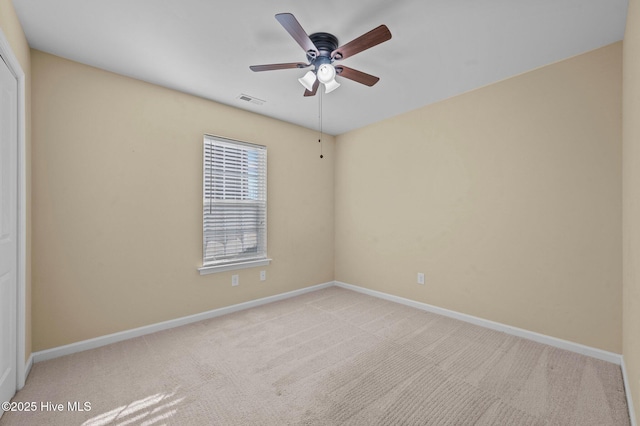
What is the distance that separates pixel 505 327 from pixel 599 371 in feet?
2.36

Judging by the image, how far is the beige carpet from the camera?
164 cm

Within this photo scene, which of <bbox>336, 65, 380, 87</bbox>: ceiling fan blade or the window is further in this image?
the window

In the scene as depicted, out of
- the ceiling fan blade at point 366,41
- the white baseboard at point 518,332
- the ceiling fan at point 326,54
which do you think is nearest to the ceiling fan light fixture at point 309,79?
the ceiling fan at point 326,54

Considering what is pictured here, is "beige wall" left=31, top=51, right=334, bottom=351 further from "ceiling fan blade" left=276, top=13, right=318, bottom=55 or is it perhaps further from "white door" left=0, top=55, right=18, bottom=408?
"ceiling fan blade" left=276, top=13, right=318, bottom=55

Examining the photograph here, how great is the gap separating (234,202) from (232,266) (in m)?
0.79

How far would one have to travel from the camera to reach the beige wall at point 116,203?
7.48 feet

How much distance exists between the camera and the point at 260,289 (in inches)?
143

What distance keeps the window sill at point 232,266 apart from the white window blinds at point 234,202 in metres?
0.04

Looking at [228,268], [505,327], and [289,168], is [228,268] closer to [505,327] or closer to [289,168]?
[289,168]

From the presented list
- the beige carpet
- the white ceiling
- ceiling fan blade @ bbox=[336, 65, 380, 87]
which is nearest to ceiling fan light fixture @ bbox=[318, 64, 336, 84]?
ceiling fan blade @ bbox=[336, 65, 380, 87]

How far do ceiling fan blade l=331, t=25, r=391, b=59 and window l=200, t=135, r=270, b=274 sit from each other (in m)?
1.90

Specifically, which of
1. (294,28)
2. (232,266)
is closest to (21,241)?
(232,266)

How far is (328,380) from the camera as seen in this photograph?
198 cm

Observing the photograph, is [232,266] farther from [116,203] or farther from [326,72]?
[326,72]
